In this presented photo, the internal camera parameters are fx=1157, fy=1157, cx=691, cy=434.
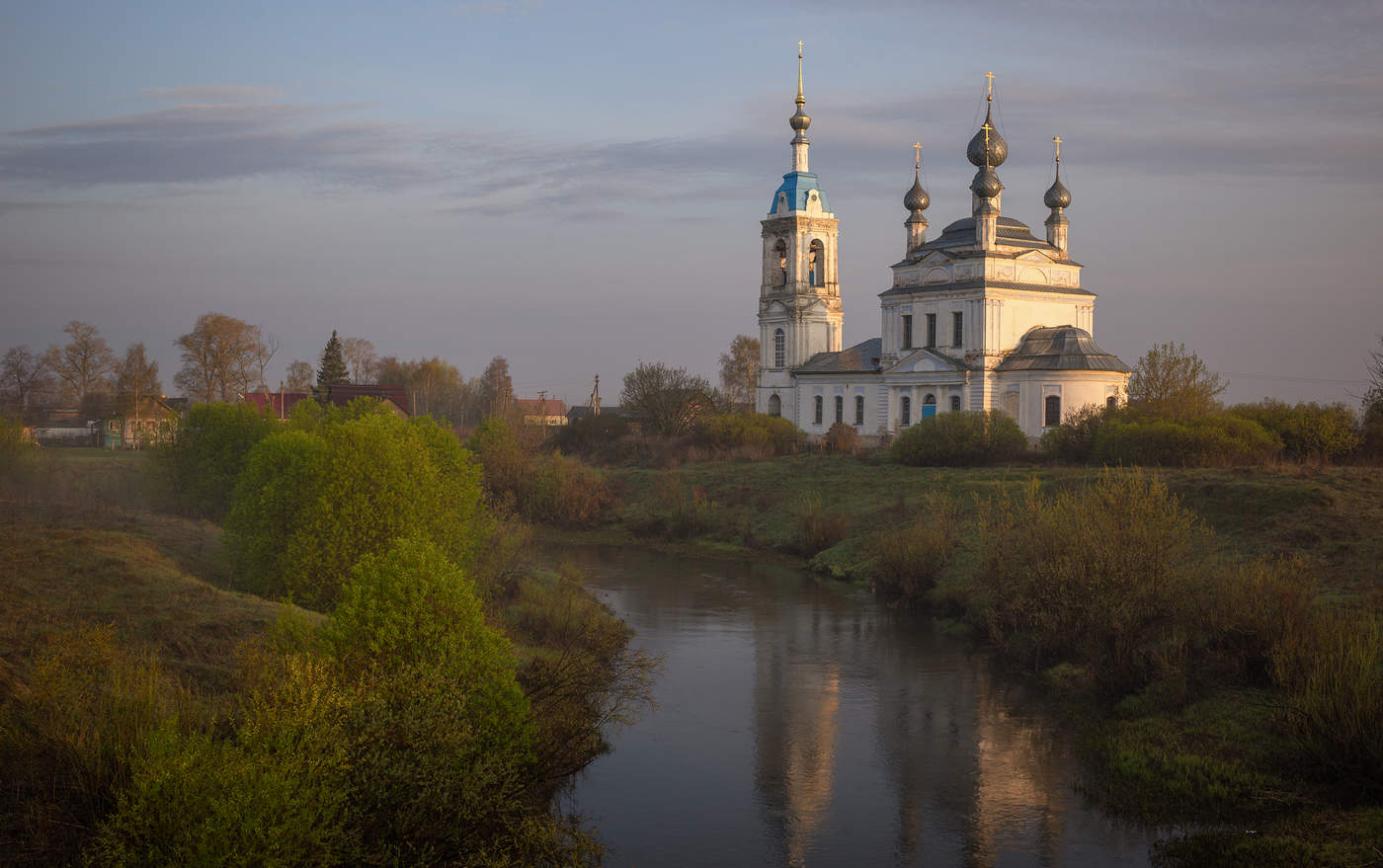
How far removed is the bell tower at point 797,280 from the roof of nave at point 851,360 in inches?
42.3

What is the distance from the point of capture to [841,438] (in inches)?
1961

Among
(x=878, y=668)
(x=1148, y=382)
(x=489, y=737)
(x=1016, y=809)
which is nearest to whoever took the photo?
(x=489, y=737)

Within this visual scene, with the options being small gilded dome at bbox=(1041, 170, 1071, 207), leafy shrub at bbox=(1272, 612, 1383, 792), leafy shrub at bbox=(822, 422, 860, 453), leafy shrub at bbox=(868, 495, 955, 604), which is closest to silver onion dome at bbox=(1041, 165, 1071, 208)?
small gilded dome at bbox=(1041, 170, 1071, 207)

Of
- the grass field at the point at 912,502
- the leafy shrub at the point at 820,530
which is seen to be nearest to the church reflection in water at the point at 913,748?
the grass field at the point at 912,502

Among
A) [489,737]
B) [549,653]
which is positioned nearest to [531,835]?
[489,737]

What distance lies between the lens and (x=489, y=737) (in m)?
11.5

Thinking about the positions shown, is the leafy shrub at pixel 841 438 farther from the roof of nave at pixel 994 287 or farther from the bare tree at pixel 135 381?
the bare tree at pixel 135 381

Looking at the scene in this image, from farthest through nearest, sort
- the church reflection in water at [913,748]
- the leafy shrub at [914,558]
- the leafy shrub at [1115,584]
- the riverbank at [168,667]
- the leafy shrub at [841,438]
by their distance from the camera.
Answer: the leafy shrub at [841,438] → the leafy shrub at [914,558] → the leafy shrub at [1115,584] → the church reflection in water at [913,748] → the riverbank at [168,667]

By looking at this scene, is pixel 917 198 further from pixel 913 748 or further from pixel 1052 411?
pixel 913 748

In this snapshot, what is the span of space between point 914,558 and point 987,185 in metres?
26.3

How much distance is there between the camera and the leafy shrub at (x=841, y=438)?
161ft

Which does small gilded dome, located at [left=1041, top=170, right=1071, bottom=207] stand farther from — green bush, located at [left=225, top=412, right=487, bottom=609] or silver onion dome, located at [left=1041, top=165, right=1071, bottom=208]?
green bush, located at [left=225, top=412, right=487, bottom=609]

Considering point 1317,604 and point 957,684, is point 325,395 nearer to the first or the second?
point 957,684

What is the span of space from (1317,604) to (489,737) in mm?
11493
